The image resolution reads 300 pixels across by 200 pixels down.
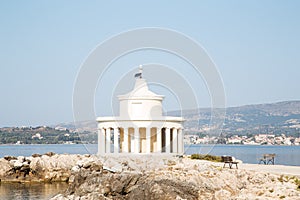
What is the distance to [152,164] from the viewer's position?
26562 millimetres

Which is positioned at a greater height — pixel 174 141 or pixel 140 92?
pixel 140 92

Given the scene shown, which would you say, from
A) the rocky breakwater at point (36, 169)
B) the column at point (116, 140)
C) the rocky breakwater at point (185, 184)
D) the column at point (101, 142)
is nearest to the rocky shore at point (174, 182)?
the rocky breakwater at point (185, 184)

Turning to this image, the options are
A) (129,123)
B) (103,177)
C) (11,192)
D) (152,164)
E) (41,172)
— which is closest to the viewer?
(103,177)

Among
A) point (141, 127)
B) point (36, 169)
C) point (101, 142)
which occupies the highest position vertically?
point (141, 127)

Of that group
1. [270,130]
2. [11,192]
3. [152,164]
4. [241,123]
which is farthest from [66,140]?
[152,164]

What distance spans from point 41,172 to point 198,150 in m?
13.3

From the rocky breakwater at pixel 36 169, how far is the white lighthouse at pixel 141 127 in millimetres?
10218

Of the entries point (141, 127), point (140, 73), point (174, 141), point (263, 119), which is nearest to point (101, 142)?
point (141, 127)

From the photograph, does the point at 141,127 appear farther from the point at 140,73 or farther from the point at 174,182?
the point at 174,182

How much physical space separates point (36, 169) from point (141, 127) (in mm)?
14951

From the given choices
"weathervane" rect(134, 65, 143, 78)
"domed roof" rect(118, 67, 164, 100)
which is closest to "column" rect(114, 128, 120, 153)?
"domed roof" rect(118, 67, 164, 100)

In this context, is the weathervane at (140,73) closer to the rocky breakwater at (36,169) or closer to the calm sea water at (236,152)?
the calm sea water at (236,152)

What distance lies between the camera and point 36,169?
41000 mm

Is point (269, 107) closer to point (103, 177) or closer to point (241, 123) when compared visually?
point (241, 123)
